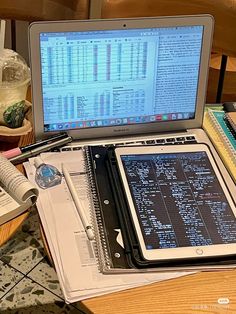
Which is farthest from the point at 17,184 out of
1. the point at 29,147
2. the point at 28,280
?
the point at 28,280

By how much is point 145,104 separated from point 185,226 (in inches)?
12.8

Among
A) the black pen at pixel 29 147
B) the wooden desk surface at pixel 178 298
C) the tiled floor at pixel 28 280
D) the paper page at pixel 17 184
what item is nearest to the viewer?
the wooden desk surface at pixel 178 298

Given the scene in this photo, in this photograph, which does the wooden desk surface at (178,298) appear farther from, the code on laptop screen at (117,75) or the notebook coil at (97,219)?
the code on laptop screen at (117,75)

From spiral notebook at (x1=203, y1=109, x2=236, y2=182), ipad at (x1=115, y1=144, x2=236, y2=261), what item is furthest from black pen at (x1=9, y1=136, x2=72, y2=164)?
spiral notebook at (x1=203, y1=109, x2=236, y2=182)

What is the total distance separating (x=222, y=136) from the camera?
1228 millimetres

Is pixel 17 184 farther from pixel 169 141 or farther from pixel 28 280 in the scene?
pixel 28 280

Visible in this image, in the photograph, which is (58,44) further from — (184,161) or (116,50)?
(184,161)

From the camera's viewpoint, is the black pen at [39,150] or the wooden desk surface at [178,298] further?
the black pen at [39,150]

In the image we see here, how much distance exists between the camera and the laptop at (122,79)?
Result: 1.09m

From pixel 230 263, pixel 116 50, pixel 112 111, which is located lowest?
pixel 230 263

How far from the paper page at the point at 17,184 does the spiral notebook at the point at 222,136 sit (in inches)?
15.9

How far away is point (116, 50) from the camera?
3.65 feet

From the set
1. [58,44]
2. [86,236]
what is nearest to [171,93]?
[58,44]

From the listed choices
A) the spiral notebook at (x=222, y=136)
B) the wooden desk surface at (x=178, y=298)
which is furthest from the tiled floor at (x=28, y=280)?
the wooden desk surface at (x=178, y=298)
